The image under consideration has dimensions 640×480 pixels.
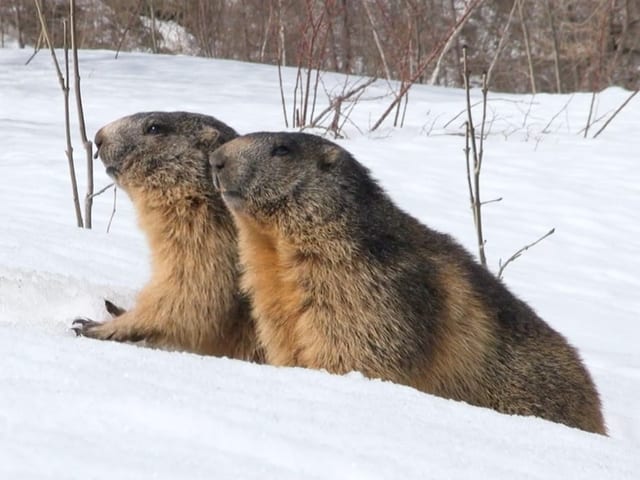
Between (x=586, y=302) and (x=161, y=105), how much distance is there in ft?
20.3

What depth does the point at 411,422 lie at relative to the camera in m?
2.49

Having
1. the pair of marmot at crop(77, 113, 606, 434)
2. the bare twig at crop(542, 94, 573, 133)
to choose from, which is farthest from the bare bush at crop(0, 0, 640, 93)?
the pair of marmot at crop(77, 113, 606, 434)

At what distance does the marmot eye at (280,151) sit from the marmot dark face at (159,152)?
1.19 ft

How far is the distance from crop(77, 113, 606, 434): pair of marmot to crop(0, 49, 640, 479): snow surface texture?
42cm

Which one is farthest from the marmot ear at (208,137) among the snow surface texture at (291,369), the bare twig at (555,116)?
the bare twig at (555,116)

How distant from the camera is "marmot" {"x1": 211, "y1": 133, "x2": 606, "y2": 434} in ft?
11.7

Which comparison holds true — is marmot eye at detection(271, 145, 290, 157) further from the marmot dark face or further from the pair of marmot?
the marmot dark face

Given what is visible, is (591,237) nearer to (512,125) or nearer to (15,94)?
(512,125)

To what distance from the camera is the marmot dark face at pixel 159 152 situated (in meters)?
4.07

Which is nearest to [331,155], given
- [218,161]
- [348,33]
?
[218,161]

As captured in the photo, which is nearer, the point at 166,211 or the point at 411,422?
the point at 411,422

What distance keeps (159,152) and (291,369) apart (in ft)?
4.84

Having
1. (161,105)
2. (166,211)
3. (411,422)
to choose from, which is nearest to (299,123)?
(161,105)

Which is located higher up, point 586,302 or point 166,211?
point 166,211
